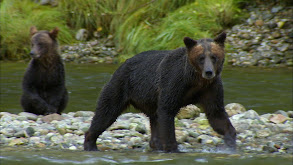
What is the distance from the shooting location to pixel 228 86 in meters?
10.6

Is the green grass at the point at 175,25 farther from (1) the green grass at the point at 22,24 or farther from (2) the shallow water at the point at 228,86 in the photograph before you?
(1) the green grass at the point at 22,24

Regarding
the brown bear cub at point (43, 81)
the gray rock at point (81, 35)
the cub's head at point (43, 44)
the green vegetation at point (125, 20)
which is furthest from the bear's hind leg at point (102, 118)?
the gray rock at point (81, 35)

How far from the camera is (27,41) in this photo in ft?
49.3

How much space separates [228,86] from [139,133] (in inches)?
189

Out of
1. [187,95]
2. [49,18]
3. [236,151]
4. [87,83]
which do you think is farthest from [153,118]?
[49,18]

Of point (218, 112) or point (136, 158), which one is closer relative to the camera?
point (136, 158)

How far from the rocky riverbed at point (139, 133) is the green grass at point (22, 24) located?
8097 mm

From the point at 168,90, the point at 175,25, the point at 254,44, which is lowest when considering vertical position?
the point at 168,90

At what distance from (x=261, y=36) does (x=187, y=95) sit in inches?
362

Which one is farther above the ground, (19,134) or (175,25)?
(175,25)

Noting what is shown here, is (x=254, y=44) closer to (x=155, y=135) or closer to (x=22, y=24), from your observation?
(x=22, y=24)

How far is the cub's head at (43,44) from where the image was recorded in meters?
7.94

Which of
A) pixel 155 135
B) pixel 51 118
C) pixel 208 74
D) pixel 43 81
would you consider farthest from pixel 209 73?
pixel 43 81

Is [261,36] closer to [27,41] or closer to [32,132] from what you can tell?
[27,41]
